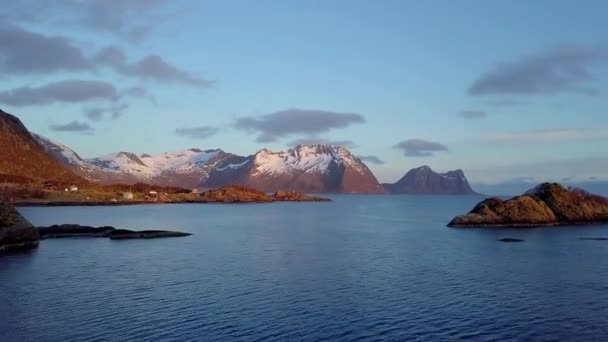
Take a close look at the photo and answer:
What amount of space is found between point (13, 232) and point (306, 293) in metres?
54.7

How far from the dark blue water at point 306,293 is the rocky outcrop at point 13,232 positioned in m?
3.14

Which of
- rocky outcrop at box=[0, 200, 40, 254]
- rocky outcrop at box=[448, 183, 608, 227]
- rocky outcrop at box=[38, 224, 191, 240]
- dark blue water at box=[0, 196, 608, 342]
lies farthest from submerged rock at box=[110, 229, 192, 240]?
rocky outcrop at box=[448, 183, 608, 227]

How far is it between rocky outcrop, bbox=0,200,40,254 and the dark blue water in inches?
123

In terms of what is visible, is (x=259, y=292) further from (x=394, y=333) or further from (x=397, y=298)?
(x=394, y=333)

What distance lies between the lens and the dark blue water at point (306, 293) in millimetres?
35094

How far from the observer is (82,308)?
1598 inches

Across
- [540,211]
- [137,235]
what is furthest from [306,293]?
[540,211]

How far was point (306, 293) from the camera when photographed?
155 feet

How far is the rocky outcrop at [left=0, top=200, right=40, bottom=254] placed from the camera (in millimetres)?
78375

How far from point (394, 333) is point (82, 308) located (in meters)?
23.5

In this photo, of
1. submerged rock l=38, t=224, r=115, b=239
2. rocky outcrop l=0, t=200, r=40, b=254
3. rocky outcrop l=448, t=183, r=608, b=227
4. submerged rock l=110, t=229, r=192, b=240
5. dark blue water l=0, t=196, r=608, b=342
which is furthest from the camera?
rocky outcrop l=448, t=183, r=608, b=227

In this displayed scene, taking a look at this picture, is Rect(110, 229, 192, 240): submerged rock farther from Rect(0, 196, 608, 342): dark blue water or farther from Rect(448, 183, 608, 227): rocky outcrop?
Rect(448, 183, 608, 227): rocky outcrop

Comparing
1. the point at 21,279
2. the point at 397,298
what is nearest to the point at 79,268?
the point at 21,279

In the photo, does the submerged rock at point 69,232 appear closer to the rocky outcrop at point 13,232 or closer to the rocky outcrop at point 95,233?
the rocky outcrop at point 95,233
